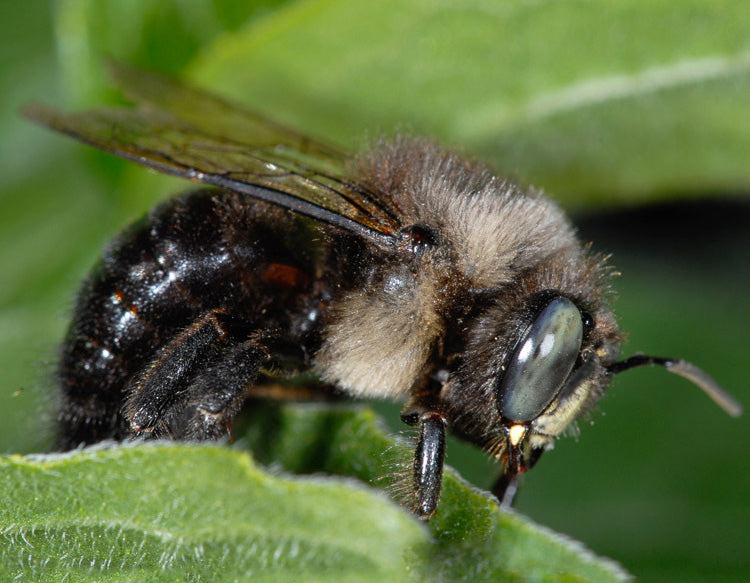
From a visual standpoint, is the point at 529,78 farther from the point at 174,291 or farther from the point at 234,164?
the point at 174,291

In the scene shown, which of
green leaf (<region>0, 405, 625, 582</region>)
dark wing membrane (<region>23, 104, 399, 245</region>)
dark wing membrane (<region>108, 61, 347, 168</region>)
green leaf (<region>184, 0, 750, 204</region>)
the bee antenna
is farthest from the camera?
green leaf (<region>184, 0, 750, 204</region>)

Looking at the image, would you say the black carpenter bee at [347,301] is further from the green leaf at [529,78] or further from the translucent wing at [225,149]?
the green leaf at [529,78]

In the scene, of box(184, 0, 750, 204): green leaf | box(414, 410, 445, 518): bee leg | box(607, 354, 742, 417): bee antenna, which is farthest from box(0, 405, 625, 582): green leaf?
box(184, 0, 750, 204): green leaf

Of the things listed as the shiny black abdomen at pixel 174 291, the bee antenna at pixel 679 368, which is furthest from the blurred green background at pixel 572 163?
the bee antenna at pixel 679 368

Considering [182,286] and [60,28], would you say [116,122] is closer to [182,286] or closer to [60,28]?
[182,286]

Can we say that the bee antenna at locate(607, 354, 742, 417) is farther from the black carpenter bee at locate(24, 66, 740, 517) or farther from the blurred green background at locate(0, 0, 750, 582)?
the blurred green background at locate(0, 0, 750, 582)

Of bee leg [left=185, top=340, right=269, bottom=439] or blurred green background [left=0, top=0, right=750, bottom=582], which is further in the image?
blurred green background [left=0, top=0, right=750, bottom=582]
